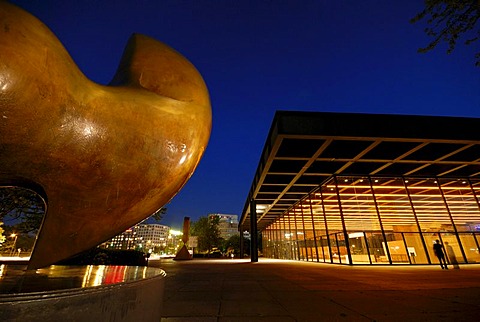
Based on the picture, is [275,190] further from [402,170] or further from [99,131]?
[99,131]

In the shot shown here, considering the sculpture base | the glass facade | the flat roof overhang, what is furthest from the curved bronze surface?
the glass facade

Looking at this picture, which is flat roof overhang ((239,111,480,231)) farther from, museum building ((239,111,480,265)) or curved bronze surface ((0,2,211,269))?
curved bronze surface ((0,2,211,269))

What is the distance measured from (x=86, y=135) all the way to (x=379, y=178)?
1745 cm

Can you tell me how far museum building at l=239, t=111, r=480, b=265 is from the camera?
10.1m

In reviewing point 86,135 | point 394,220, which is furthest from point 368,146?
point 394,220

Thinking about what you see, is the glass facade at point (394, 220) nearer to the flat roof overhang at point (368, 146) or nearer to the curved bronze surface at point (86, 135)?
the flat roof overhang at point (368, 146)

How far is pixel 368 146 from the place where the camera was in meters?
11.2

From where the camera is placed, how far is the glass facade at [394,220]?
1378 cm

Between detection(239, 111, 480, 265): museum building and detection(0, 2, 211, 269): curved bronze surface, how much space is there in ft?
26.5

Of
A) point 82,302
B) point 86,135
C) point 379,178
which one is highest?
point 379,178

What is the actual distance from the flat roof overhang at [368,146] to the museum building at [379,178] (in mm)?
43

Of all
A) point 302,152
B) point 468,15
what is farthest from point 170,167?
point 302,152

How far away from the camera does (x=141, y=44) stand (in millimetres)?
2479

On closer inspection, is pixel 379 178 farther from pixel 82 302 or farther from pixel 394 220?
pixel 82 302
